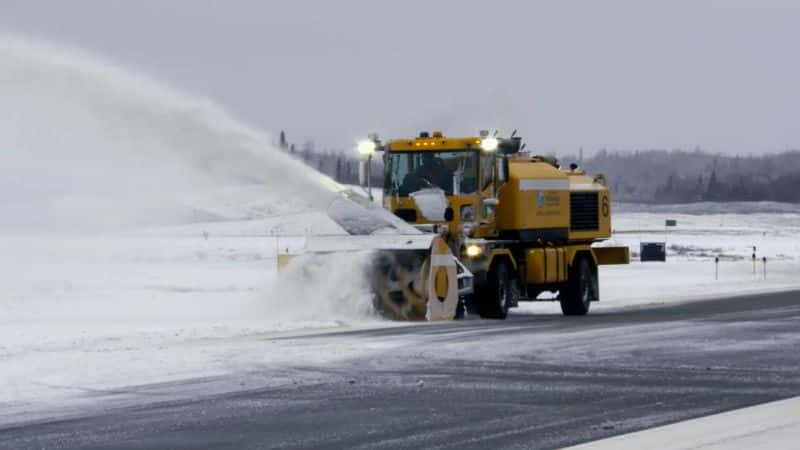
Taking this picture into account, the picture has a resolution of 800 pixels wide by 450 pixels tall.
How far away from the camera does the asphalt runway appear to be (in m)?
11.4

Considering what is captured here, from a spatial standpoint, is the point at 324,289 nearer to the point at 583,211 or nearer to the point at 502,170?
the point at 502,170

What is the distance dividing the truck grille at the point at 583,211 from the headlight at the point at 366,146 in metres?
4.76

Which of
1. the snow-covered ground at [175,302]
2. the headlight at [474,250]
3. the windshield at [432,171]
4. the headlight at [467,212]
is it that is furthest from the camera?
the windshield at [432,171]

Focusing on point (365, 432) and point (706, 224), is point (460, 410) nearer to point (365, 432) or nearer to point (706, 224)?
point (365, 432)

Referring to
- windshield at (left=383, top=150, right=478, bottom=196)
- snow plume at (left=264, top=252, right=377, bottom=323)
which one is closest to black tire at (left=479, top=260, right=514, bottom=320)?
windshield at (left=383, top=150, right=478, bottom=196)

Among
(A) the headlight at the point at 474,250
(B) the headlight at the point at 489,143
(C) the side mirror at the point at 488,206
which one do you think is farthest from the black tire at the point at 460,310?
(B) the headlight at the point at 489,143

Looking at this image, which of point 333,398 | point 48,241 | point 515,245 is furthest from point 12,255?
point 333,398

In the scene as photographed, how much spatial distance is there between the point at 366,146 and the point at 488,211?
94.2 inches

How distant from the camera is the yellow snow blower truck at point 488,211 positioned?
25.9 metres

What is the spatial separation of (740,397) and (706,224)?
4299 inches

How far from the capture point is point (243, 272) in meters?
44.4

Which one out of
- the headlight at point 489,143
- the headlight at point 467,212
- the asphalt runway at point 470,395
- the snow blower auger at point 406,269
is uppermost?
the headlight at point 489,143

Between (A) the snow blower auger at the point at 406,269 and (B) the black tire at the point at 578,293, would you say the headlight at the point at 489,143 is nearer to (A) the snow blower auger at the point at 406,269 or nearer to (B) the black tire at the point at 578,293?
(A) the snow blower auger at the point at 406,269

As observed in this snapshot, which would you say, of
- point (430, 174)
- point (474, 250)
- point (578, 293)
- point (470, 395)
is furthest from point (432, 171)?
point (470, 395)
